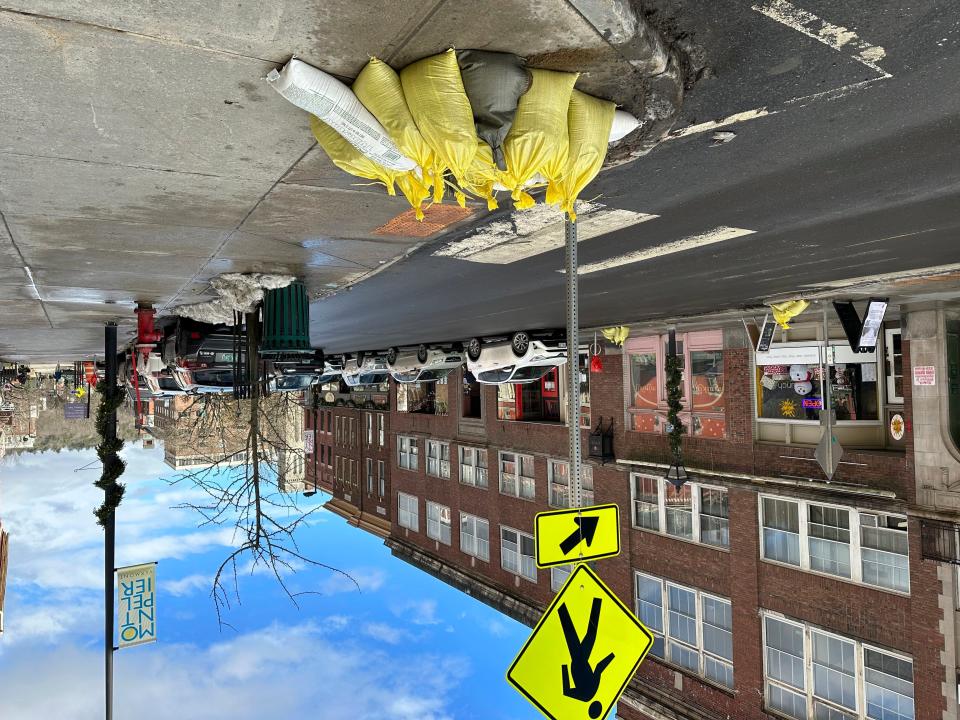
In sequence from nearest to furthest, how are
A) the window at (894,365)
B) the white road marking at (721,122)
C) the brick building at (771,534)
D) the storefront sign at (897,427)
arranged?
the white road marking at (721,122) < the brick building at (771,534) < the storefront sign at (897,427) < the window at (894,365)

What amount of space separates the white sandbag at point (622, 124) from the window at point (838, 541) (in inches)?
558

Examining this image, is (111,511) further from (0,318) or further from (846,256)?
(846,256)

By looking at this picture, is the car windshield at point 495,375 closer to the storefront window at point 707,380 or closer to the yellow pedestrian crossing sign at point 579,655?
the storefront window at point 707,380

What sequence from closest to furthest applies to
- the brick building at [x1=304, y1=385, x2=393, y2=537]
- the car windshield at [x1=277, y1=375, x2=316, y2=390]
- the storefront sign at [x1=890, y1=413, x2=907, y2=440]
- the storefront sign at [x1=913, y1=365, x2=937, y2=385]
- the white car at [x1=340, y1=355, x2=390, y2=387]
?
the storefront sign at [x1=913, y1=365, x2=937, y2=385]
the storefront sign at [x1=890, y1=413, x2=907, y2=440]
the car windshield at [x1=277, y1=375, x2=316, y2=390]
the white car at [x1=340, y1=355, x2=390, y2=387]
the brick building at [x1=304, y1=385, x2=393, y2=537]

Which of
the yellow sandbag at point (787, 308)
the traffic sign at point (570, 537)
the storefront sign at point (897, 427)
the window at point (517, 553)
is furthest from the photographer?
the window at point (517, 553)

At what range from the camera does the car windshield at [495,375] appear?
51.2 ft

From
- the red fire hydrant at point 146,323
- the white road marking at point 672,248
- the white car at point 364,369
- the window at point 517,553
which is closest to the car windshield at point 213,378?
the red fire hydrant at point 146,323

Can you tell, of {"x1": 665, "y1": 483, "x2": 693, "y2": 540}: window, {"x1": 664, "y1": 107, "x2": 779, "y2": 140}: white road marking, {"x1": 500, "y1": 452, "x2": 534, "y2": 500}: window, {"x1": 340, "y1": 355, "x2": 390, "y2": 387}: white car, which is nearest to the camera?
{"x1": 664, "y1": 107, "x2": 779, "y2": 140}: white road marking

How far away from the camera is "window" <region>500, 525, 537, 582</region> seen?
939 inches

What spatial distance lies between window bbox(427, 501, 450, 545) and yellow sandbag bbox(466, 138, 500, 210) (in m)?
27.0

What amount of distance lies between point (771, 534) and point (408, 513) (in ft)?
67.8

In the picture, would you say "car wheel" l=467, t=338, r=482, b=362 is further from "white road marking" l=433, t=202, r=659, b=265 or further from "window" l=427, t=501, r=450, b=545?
"window" l=427, t=501, r=450, b=545

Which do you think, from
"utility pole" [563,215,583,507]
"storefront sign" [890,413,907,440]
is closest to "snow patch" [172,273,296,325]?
"utility pole" [563,215,583,507]

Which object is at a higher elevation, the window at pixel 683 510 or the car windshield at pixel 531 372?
the car windshield at pixel 531 372
